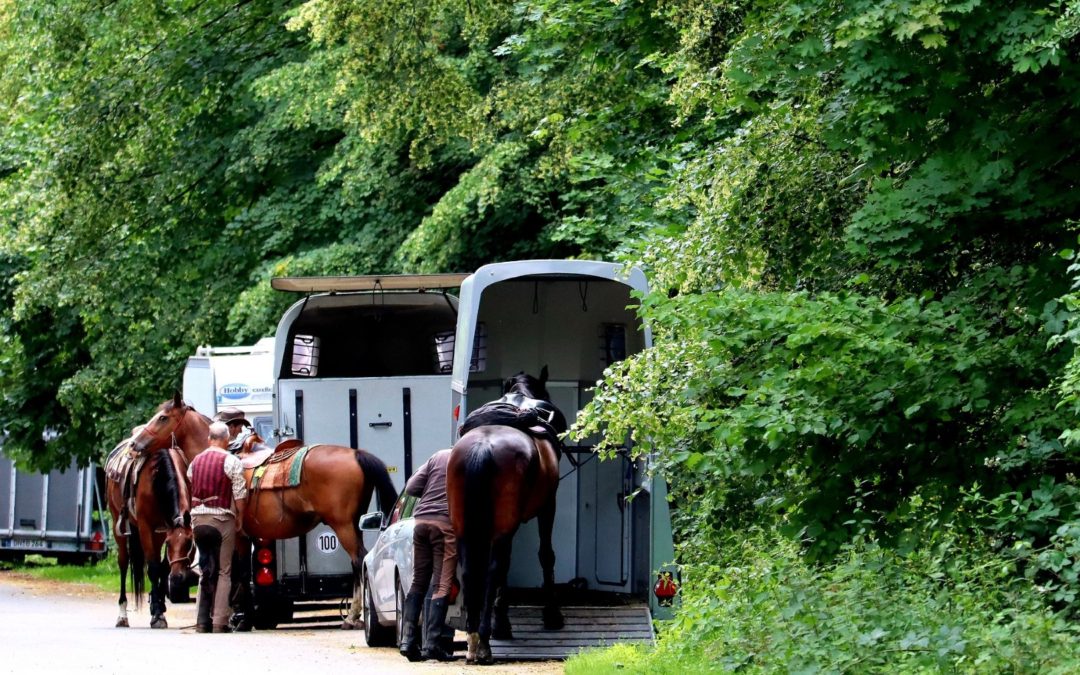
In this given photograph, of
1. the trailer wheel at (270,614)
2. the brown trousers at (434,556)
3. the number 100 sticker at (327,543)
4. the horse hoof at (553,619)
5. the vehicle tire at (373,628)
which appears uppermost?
the brown trousers at (434,556)

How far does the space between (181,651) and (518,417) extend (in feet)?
12.0

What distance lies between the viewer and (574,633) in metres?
14.6

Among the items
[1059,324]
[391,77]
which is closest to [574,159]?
[391,77]

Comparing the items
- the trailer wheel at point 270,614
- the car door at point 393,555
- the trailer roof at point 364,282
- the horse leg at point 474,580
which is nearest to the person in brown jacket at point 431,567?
the horse leg at point 474,580

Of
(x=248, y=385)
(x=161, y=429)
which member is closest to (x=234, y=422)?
(x=161, y=429)

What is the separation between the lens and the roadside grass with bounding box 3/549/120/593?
33.5 m

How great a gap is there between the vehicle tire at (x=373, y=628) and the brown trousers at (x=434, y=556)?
211cm

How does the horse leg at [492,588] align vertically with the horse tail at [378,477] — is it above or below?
below

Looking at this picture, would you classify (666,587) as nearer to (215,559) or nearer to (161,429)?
(215,559)

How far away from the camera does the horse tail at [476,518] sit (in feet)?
44.8

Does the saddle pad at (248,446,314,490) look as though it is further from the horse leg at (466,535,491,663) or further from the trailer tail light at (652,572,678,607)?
the trailer tail light at (652,572,678,607)

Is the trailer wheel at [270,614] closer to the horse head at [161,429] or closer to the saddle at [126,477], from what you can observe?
the saddle at [126,477]

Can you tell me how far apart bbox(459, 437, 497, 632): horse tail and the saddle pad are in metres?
5.16

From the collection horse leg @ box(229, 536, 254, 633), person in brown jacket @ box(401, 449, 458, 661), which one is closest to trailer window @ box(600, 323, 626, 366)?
person in brown jacket @ box(401, 449, 458, 661)
